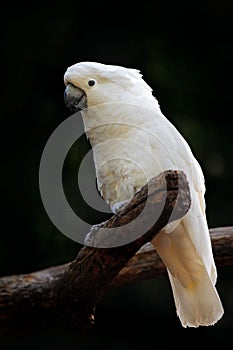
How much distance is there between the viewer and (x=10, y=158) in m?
3.35

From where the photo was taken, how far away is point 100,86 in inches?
81.4

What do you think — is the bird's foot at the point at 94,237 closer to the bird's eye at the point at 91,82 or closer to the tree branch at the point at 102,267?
the tree branch at the point at 102,267

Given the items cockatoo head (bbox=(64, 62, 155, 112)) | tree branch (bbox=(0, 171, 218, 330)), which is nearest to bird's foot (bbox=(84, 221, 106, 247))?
tree branch (bbox=(0, 171, 218, 330))

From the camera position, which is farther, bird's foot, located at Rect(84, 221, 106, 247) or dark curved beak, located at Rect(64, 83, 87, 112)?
dark curved beak, located at Rect(64, 83, 87, 112)

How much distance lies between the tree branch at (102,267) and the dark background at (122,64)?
881mm

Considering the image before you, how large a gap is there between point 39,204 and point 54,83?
614mm

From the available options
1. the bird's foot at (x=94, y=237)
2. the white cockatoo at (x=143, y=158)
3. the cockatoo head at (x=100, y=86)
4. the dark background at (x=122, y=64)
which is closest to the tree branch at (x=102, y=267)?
the bird's foot at (x=94, y=237)

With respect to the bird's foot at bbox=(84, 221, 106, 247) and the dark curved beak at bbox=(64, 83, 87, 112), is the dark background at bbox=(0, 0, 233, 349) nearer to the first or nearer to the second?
the dark curved beak at bbox=(64, 83, 87, 112)

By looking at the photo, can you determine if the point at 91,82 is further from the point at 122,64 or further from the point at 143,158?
the point at 122,64

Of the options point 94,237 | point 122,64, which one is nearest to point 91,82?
point 94,237

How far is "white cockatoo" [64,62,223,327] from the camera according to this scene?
6.42 feet

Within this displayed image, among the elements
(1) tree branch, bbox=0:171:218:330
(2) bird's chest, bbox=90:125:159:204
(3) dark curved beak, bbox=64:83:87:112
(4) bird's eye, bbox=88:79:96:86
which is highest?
(4) bird's eye, bbox=88:79:96:86

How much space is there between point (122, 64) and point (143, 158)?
1.47 meters

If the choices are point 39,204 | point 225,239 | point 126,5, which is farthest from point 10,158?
point 225,239
